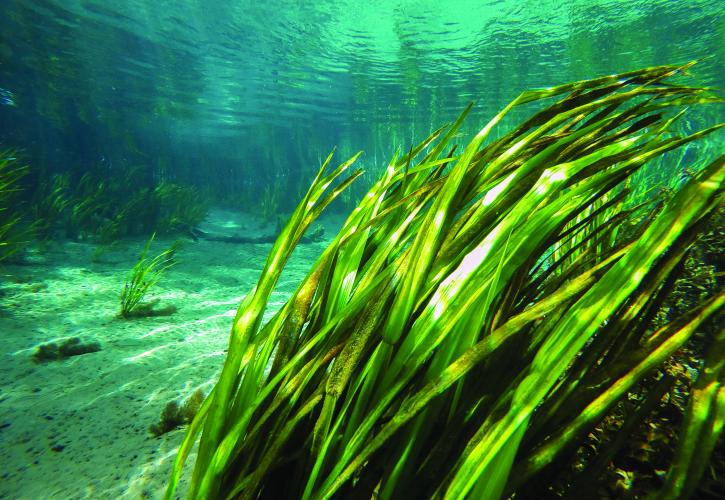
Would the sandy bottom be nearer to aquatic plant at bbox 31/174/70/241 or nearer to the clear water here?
aquatic plant at bbox 31/174/70/241

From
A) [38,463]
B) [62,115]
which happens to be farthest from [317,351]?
[62,115]

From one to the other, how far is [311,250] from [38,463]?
11.5 meters

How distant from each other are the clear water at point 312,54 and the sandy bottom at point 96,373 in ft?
47.3

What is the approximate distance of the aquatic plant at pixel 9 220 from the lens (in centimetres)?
716

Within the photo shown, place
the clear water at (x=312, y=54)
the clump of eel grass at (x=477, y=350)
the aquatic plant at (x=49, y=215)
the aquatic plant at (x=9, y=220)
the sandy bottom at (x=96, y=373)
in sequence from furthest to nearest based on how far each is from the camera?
the clear water at (x=312, y=54) → the aquatic plant at (x=49, y=215) → the aquatic plant at (x=9, y=220) → the sandy bottom at (x=96, y=373) → the clump of eel grass at (x=477, y=350)

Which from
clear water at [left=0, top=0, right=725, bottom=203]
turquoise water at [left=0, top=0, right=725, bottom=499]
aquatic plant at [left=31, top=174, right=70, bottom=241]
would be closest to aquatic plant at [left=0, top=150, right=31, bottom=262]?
turquoise water at [left=0, top=0, right=725, bottom=499]

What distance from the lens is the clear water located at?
15195 millimetres

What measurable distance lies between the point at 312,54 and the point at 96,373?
68.7ft

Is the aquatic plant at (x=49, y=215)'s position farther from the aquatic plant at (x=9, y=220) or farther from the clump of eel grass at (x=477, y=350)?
the clump of eel grass at (x=477, y=350)

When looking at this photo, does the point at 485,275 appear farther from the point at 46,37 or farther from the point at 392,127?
the point at 392,127

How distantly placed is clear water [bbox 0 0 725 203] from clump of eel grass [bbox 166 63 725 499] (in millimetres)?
13689

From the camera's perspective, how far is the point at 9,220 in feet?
33.0

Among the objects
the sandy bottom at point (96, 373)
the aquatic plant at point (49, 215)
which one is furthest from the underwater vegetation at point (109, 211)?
the sandy bottom at point (96, 373)

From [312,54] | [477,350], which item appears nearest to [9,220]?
[477,350]
